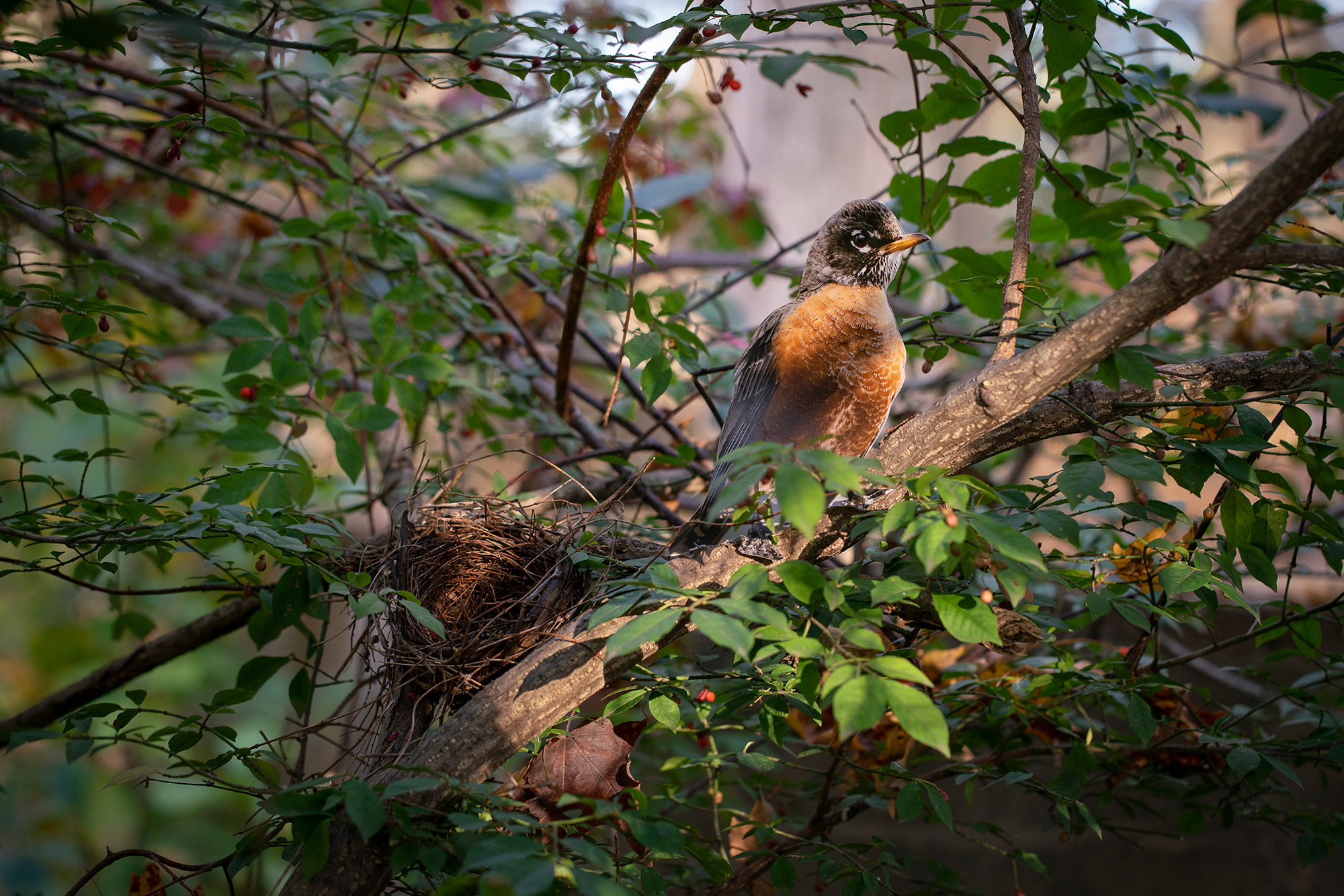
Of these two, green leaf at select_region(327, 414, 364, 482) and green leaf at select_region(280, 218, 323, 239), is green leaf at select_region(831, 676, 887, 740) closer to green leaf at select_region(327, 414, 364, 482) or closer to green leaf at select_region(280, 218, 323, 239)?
green leaf at select_region(327, 414, 364, 482)

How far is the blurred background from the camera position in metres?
2.82

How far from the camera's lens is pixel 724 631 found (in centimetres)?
94

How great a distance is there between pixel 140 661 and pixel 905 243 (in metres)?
2.18

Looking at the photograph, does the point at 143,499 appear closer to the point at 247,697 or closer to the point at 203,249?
the point at 247,697

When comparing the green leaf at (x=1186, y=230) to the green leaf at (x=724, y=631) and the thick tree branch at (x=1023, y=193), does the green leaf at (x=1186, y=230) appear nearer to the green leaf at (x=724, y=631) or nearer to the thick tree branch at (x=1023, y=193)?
the thick tree branch at (x=1023, y=193)

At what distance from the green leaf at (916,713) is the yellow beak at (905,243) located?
4.34ft

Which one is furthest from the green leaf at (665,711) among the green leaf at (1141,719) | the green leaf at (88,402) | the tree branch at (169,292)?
the tree branch at (169,292)

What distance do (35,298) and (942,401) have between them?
180cm

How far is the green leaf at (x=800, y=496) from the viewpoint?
0.92 metres

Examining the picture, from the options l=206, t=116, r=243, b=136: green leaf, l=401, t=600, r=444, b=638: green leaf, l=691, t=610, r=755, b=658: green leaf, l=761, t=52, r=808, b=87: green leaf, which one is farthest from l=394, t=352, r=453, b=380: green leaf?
l=691, t=610, r=755, b=658: green leaf

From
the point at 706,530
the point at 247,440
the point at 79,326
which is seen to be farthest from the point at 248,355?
the point at 706,530

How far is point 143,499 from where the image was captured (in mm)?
1550

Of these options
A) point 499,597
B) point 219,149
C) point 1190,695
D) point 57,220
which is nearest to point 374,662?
point 499,597

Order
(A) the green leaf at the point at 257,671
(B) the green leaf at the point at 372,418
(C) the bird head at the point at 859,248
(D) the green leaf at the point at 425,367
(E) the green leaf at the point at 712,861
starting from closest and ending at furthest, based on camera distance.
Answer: (E) the green leaf at the point at 712,861 → (A) the green leaf at the point at 257,671 → (B) the green leaf at the point at 372,418 → (D) the green leaf at the point at 425,367 → (C) the bird head at the point at 859,248
